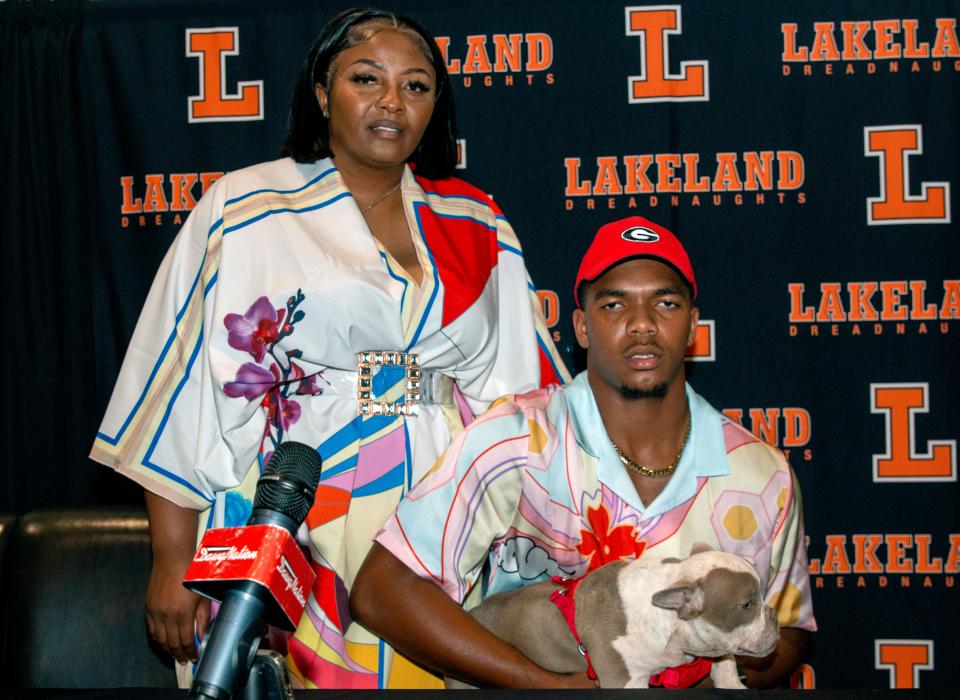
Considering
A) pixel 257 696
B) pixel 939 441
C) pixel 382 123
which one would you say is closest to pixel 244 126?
pixel 382 123

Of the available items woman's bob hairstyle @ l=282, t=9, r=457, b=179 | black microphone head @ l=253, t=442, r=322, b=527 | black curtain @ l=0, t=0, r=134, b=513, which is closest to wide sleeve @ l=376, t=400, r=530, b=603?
woman's bob hairstyle @ l=282, t=9, r=457, b=179

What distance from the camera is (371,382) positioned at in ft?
6.98

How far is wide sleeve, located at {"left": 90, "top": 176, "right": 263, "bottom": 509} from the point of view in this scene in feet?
6.75

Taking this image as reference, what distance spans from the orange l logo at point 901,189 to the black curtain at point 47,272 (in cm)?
221

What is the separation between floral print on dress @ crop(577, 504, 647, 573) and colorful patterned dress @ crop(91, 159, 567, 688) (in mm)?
388

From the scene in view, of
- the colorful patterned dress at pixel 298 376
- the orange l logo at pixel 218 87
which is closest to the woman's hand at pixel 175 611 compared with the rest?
the colorful patterned dress at pixel 298 376

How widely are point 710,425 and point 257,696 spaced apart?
49.2 inches

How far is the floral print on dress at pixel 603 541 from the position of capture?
6.22ft

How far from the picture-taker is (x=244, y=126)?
309 centimetres

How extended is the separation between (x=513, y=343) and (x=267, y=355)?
56cm

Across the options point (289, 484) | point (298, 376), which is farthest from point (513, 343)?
point (289, 484)

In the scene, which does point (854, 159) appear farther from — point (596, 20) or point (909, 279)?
point (596, 20)

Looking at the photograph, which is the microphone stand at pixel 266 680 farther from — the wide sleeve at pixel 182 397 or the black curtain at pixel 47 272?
the black curtain at pixel 47 272

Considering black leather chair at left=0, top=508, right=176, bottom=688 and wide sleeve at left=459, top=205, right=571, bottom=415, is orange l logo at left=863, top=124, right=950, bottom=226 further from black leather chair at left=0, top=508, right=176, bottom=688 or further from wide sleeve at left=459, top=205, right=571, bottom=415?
black leather chair at left=0, top=508, right=176, bottom=688
